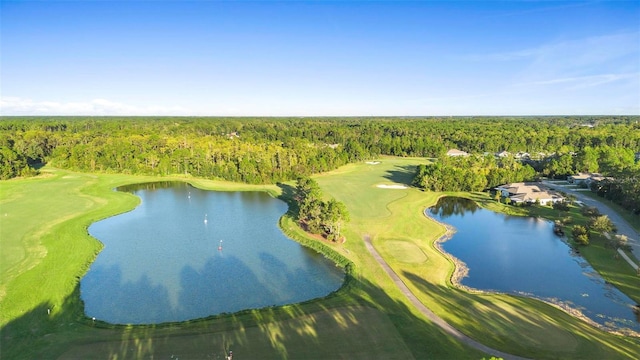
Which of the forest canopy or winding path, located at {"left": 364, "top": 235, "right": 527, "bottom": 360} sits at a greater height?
the forest canopy

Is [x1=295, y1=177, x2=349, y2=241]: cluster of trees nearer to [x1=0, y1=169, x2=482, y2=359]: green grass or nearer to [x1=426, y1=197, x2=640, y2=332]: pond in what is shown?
[x1=0, y1=169, x2=482, y2=359]: green grass

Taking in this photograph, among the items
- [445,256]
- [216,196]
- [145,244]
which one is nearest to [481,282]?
[445,256]

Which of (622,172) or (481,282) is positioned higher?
(622,172)

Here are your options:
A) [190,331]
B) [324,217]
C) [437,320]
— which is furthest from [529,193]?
[190,331]

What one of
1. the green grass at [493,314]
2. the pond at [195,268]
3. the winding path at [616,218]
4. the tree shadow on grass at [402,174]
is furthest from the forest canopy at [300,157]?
the pond at [195,268]

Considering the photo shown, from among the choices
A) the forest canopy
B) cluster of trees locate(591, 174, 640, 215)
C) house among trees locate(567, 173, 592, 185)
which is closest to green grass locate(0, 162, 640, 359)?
cluster of trees locate(591, 174, 640, 215)

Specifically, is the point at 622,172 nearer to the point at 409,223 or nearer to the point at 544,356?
the point at 409,223
